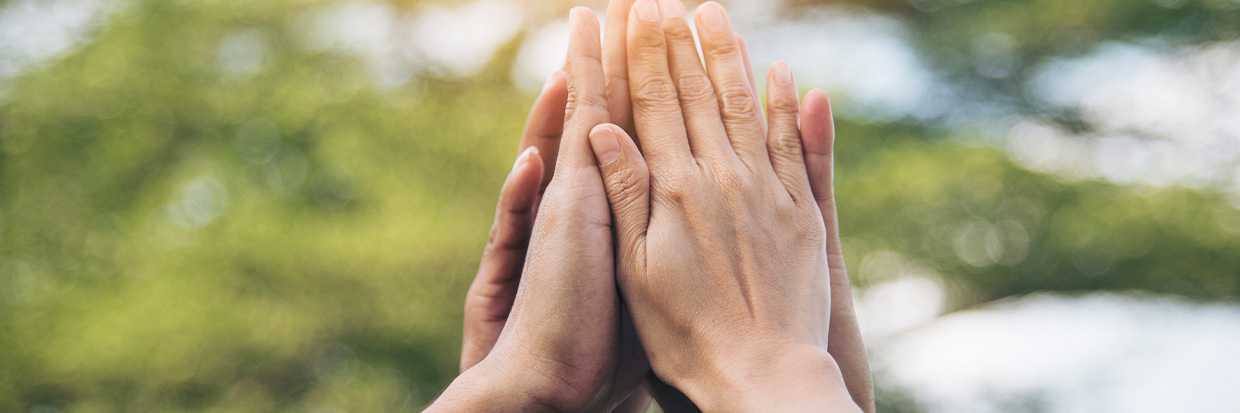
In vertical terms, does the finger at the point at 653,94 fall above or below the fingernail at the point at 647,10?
below

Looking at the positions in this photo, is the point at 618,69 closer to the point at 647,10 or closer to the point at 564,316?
the point at 647,10

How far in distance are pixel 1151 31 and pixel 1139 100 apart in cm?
27

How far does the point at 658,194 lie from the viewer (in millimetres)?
720

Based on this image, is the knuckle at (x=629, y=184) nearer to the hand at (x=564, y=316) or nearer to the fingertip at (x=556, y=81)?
the hand at (x=564, y=316)

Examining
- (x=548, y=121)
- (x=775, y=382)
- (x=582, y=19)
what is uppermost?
(x=582, y=19)

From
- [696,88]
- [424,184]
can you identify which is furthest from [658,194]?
[424,184]

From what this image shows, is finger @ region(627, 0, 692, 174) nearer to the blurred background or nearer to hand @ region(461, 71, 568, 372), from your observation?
hand @ region(461, 71, 568, 372)

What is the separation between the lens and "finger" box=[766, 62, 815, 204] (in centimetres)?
77

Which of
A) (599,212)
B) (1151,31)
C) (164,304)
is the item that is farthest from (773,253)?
(1151,31)

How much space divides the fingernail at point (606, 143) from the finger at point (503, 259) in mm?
151

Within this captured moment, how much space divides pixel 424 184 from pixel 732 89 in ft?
5.95

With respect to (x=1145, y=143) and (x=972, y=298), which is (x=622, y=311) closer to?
(x=972, y=298)

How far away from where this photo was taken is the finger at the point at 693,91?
2.45 feet

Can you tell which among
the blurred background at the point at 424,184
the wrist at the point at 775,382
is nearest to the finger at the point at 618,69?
the wrist at the point at 775,382
